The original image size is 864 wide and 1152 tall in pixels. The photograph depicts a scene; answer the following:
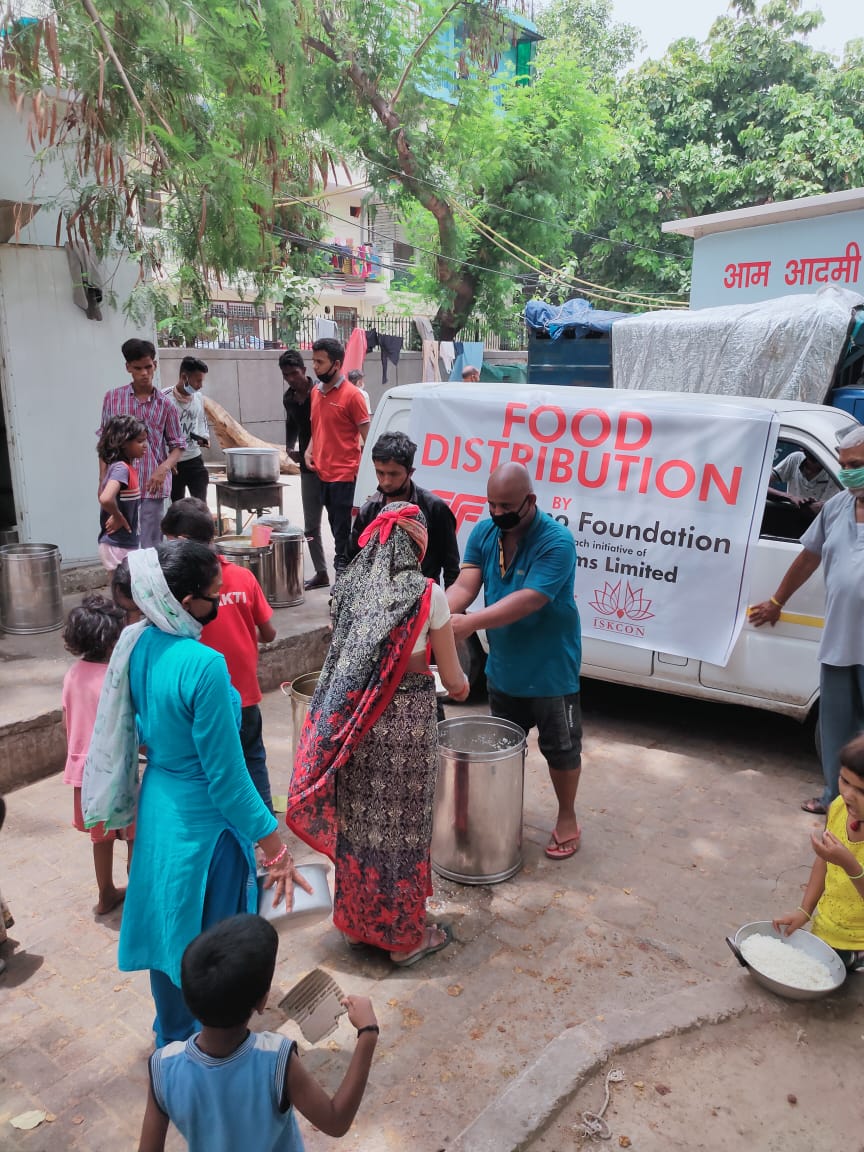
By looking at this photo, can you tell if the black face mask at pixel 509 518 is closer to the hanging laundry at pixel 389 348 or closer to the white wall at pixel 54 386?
the white wall at pixel 54 386

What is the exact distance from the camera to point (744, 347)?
7.99 metres

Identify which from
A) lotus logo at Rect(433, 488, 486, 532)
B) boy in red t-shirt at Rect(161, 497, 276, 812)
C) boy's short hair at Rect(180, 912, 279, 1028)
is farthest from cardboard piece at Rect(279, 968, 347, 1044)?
lotus logo at Rect(433, 488, 486, 532)

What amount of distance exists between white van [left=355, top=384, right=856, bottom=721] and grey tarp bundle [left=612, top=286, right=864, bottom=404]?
252 cm

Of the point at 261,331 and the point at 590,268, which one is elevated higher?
the point at 590,268

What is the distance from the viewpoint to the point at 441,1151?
2.59 m

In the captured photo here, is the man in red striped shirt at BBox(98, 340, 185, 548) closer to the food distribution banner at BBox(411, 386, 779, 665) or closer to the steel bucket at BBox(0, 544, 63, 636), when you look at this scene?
the steel bucket at BBox(0, 544, 63, 636)

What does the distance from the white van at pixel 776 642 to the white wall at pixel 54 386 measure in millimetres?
4537

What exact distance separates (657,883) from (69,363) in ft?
20.3

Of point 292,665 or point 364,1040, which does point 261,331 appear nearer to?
point 292,665

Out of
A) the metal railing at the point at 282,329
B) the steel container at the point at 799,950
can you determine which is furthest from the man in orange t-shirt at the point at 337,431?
the metal railing at the point at 282,329

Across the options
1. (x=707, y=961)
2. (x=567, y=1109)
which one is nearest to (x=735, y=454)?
(x=707, y=961)

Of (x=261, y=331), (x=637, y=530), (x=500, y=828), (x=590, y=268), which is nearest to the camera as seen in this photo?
(x=500, y=828)

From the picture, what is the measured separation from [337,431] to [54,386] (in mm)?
2419

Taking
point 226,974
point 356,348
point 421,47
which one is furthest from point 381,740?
point 356,348
